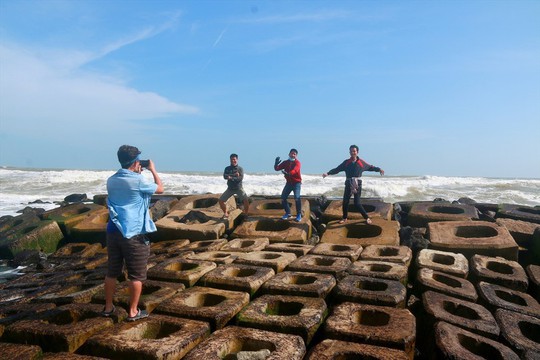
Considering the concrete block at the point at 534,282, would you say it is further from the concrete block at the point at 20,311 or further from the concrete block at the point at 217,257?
the concrete block at the point at 20,311

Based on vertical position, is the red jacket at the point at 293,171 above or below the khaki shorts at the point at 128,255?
above

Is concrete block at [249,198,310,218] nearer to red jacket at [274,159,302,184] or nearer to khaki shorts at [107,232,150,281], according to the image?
red jacket at [274,159,302,184]

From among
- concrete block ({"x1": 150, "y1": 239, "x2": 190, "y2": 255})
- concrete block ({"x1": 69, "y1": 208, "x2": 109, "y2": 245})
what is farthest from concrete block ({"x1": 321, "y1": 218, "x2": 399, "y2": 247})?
concrete block ({"x1": 69, "y1": 208, "x2": 109, "y2": 245})

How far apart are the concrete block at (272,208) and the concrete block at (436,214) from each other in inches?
91.5

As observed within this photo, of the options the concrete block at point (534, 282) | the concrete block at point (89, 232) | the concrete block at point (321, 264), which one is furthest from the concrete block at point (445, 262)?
the concrete block at point (89, 232)

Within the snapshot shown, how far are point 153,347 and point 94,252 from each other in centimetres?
526

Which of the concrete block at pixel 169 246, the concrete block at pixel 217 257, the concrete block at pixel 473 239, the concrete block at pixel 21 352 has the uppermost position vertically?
the concrete block at pixel 473 239

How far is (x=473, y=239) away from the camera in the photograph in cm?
625

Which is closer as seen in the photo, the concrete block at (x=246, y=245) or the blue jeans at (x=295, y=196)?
the concrete block at (x=246, y=245)

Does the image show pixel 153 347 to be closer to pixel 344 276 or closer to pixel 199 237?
pixel 344 276

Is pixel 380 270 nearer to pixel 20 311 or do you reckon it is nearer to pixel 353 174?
pixel 353 174

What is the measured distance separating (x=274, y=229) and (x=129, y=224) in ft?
15.8

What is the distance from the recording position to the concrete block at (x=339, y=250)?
5.45 m

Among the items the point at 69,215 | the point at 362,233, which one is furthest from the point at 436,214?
the point at 69,215
